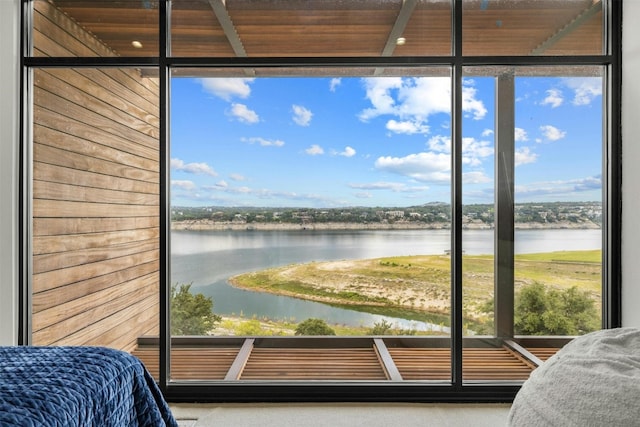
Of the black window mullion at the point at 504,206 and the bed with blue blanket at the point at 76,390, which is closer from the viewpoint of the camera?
the bed with blue blanket at the point at 76,390

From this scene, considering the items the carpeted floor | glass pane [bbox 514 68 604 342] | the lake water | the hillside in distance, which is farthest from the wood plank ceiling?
the carpeted floor

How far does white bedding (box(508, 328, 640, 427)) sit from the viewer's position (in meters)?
1.08

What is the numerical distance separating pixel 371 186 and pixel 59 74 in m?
2.11

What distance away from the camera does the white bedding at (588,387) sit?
3.54ft

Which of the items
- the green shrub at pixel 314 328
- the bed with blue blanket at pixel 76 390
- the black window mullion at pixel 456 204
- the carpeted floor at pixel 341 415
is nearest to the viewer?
the bed with blue blanket at pixel 76 390

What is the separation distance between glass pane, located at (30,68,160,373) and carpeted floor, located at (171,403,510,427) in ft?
1.82

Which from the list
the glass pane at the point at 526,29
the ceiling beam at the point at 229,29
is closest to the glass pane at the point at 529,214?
the glass pane at the point at 526,29

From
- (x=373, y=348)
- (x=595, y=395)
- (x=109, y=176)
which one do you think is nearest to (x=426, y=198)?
(x=373, y=348)

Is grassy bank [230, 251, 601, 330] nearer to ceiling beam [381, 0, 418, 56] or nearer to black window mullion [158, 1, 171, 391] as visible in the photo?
black window mullion [158, 1, 171, 391]

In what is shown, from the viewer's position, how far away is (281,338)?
2.56 m

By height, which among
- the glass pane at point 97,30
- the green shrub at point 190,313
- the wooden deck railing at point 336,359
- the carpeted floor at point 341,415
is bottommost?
the carpeted floor at point 341,415

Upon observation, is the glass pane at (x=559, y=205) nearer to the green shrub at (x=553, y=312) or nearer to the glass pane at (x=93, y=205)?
the green shrub at (x=553, y=312)

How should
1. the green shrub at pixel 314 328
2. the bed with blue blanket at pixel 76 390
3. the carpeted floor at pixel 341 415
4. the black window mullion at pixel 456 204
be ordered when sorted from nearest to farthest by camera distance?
the bed with blue blanket at pixel 76 390
the carpeted floor at pixel 341 415
the black window mullion at pixel 456 204
the green shrub at pixel 314 328

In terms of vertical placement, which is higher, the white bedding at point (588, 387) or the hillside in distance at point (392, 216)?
the hillside in distance at point (392, 216)
